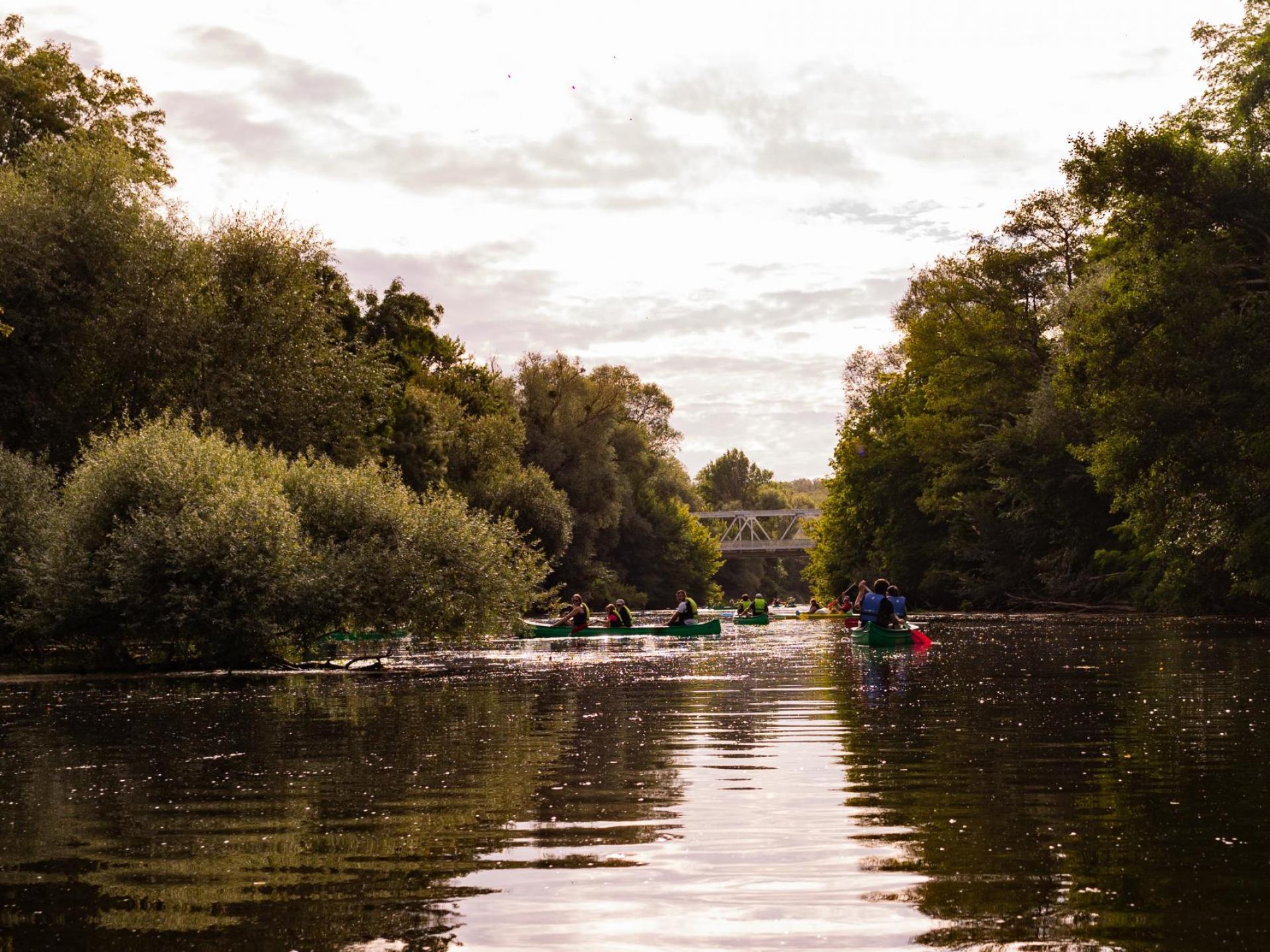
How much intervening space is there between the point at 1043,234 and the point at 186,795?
62.0 m

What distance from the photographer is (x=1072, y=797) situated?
11.6 metres

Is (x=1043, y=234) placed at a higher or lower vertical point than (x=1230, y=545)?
higher

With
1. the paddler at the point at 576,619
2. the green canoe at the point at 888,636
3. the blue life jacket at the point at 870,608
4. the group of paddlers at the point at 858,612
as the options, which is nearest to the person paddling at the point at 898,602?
the group of paddlers at the point at 858,612

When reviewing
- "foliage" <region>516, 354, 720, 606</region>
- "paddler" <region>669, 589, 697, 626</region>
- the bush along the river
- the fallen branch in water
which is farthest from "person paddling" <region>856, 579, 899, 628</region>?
"foliage" <region>516, 354, 720, 606</region>

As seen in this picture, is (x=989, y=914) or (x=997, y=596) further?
(x=997, y=596)

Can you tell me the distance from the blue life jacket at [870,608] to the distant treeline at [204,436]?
28.2ft

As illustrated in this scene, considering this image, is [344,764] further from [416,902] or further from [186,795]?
[416,902]

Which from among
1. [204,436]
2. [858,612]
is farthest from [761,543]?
[204,436]

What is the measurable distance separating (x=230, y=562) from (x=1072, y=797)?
20.6 m

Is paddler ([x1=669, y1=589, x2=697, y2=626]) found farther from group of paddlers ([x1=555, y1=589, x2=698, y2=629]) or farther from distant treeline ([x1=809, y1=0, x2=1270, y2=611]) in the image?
distant treeline ([x1=809, y1=0, x2=1270, y2=611])

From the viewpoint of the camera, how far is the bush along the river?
28844mm

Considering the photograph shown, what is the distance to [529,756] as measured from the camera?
14.8 m

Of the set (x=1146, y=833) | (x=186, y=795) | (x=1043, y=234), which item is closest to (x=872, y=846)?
(x=1146, y=833)

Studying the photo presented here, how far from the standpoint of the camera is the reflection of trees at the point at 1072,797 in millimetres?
7734
